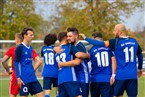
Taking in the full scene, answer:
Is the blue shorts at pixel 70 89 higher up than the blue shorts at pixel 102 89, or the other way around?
the blue shorts at pixel 70 89

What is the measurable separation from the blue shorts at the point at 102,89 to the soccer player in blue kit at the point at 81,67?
1.10ft

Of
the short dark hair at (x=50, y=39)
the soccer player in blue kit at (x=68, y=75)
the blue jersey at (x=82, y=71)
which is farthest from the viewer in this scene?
the short dark hair at (x=50, y=39)

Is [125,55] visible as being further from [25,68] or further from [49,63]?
[49,63]

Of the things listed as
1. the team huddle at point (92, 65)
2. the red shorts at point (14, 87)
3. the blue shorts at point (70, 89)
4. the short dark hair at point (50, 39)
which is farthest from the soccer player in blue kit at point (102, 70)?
the red shorts at point (14, 87)

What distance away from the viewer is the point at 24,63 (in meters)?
11.4

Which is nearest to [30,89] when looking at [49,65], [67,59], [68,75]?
[49,65]

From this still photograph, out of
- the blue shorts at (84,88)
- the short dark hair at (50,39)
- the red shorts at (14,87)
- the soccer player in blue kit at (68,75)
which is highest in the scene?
the short dark hair at (50,39)

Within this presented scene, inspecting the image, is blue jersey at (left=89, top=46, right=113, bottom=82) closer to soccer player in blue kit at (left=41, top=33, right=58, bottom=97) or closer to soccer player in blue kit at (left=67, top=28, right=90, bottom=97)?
soccer player in blue kit at (left=67, top=28, right=90, bottom=97)

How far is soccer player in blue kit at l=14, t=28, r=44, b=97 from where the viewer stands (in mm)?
11320

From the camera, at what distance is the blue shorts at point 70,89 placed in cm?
996

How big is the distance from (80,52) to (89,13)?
3018 centimetres

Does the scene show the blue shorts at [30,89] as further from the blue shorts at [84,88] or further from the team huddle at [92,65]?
the blue shorts at [84,88]

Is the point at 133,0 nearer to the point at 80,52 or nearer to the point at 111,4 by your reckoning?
the point at 111,4

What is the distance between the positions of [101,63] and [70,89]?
3.76 ft
